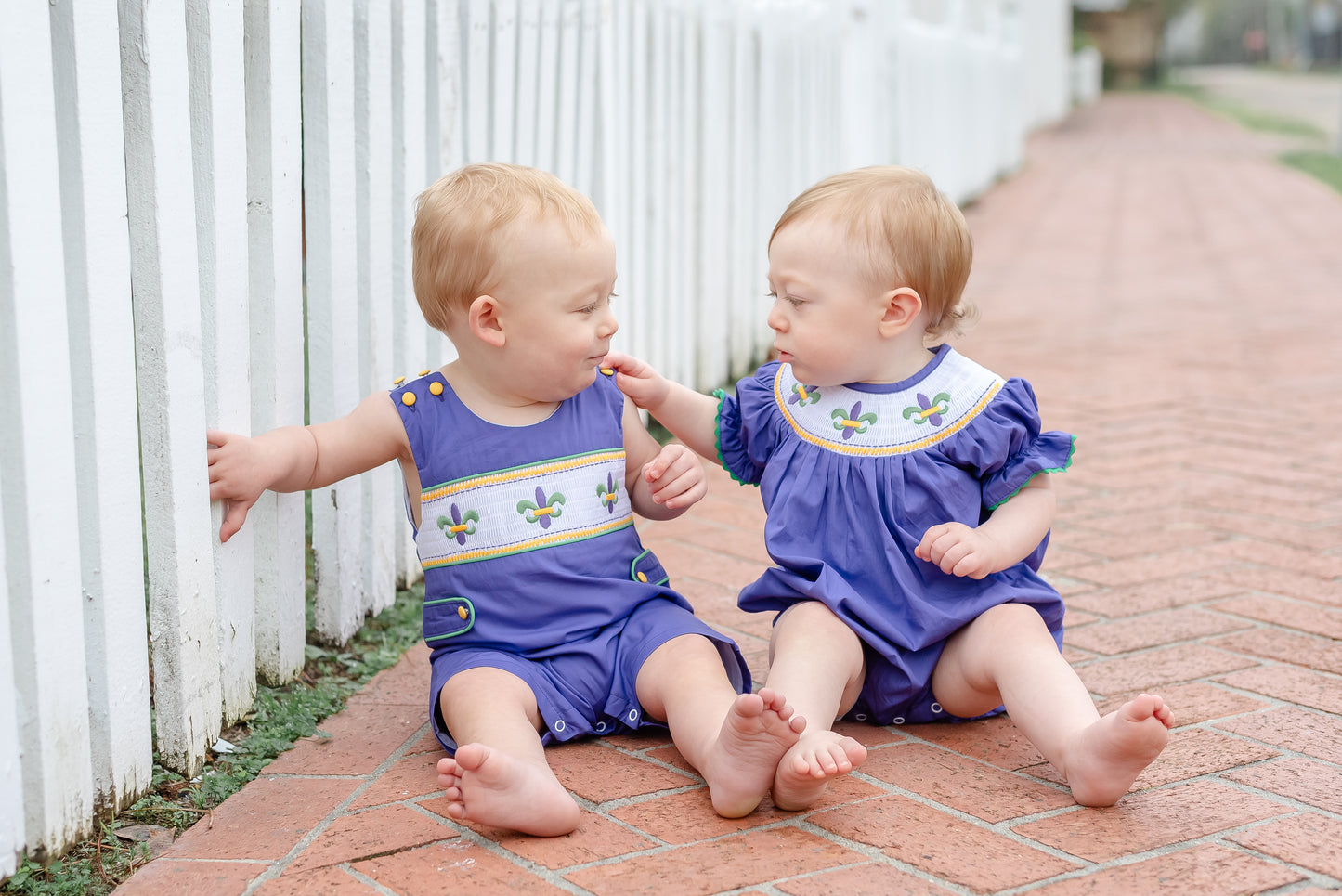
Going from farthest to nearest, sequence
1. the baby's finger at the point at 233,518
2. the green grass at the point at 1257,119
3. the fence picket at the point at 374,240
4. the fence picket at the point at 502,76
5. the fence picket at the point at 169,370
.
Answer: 1. the green grass at the point at 1257,119
2. the fence picket at the point at 502,76
3. the fence picket at the point at 374,240
4. the baby's finger at the point at 233,518
5. the fence picket at the point at 169,370

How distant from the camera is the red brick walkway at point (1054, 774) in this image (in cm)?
174

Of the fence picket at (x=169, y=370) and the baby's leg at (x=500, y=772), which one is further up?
the fence picket at (x=169, y=370)

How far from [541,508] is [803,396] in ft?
1.70

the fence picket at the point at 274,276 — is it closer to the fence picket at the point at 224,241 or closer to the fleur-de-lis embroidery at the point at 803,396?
the fence picket at the point at 224,241

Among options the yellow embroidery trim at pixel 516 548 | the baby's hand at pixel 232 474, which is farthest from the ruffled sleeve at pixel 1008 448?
the baby's hand at pixel 232 474

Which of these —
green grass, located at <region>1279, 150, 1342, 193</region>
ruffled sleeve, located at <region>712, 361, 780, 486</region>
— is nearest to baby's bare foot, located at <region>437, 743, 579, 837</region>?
ruffled sleeve, located at <region>712, 361, 780, 486</region>

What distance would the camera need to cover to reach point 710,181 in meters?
4.75

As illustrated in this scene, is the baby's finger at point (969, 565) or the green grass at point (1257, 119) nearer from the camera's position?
the baby's finger at point (969, 565)

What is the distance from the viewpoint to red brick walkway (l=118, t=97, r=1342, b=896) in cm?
174

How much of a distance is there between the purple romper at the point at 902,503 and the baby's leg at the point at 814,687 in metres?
0.05

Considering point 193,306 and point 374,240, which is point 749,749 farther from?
point 374,240

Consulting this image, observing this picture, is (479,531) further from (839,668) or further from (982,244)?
(982,244)

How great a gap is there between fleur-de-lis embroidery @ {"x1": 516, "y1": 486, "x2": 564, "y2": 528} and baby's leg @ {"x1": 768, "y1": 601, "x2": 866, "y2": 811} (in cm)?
43

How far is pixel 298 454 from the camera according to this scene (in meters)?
2.15
